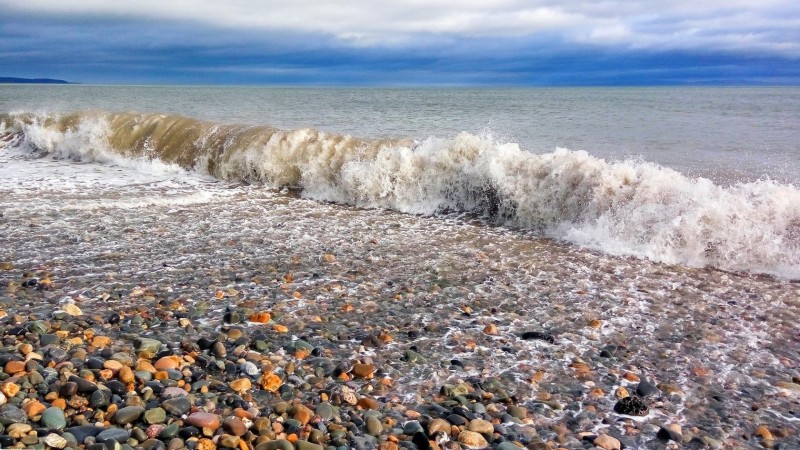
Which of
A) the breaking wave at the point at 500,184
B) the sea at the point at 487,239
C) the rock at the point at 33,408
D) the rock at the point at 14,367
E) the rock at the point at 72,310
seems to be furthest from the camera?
the breaking wave at the point at 500,184

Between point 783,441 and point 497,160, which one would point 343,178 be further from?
point 783,441

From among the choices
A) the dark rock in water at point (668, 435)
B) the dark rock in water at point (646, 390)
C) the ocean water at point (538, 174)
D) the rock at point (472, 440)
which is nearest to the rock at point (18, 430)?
the rock at point (472, 440)

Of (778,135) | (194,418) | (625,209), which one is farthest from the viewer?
(778,135)

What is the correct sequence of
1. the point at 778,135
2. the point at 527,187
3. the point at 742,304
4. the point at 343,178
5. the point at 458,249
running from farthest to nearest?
the point at 778,135, the point at 343,178, the point at 527,187, the point at 458,249, the point at 742,304

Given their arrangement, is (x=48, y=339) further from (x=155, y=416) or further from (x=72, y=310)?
(x=155, y=416)

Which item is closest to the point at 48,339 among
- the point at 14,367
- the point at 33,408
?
the point at 14,367

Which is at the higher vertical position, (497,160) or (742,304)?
(497,160)

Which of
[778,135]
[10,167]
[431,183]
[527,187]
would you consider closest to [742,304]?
[527,187]

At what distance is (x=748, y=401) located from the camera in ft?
13.8

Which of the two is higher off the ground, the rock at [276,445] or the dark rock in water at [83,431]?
the dark rock in water at [83,431]

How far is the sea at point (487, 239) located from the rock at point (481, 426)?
0.56 meters

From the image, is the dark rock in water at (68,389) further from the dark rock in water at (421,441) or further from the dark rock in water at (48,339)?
the dark rock in water at (421,441)

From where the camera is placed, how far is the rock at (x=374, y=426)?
11.9 ft

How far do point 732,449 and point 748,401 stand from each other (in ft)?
2.38
